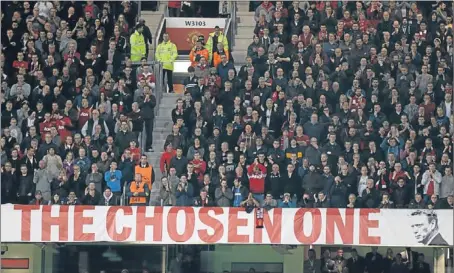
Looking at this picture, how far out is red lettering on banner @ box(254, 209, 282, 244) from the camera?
2314cm

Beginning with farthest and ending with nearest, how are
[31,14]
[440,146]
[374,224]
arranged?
[31,14] → [440,146] → [374,224]

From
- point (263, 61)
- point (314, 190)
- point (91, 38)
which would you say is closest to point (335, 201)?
point (314, 190)

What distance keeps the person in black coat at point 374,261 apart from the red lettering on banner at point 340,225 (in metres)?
1.05

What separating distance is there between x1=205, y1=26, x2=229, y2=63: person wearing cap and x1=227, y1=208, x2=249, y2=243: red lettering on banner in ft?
18.3

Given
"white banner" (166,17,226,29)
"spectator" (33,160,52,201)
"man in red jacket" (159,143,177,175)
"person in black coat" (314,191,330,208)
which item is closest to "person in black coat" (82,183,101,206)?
"spectator" (33,160,52,201)

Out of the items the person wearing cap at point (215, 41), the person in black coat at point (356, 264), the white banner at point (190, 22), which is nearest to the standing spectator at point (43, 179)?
the person wearing cap at point (215, 41)

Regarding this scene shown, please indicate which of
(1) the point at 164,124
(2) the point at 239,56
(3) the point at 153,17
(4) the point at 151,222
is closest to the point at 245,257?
(4) the point at 151,222

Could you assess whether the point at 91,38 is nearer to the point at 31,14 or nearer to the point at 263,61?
the point at 31,14

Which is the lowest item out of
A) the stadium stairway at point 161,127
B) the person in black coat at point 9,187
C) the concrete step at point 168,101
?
the person in black coat at point 9,187

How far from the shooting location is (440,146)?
2527 centimetres

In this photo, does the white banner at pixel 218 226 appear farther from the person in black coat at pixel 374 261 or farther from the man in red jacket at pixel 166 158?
the man in red jacket at pixel 166 158

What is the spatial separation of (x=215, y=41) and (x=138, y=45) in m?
1.54

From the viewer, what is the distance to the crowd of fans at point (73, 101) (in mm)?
24375

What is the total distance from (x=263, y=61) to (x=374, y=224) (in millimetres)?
5209
